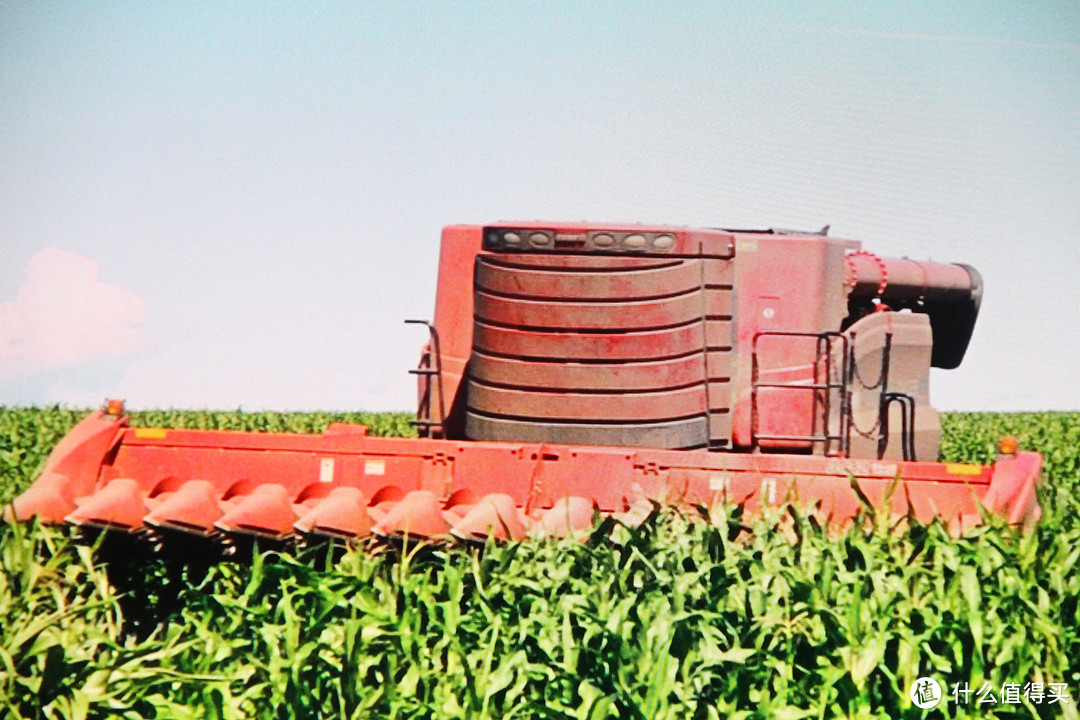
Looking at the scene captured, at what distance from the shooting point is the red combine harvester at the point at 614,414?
8.06 metres

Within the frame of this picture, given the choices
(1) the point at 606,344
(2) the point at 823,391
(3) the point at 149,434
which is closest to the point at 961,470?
Result: (2) the point at 823,391

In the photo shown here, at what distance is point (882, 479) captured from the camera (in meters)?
8.12

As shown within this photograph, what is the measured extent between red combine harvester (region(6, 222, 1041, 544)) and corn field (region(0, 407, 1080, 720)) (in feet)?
4.43

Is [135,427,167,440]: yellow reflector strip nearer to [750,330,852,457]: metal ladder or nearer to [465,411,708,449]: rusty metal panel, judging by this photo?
[465,411,708,449]: rusty metal panel

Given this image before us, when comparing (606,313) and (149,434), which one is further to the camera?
(149,434)

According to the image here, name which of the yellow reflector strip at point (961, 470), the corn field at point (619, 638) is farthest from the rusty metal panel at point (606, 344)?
the corn field at point (619, 638)

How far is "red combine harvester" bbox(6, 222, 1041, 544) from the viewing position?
8062 millimetres

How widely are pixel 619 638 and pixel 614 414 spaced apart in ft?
12.5

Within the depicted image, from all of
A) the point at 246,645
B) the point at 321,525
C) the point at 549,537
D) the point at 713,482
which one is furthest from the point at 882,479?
the point at 246,645

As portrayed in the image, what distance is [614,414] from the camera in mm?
8727

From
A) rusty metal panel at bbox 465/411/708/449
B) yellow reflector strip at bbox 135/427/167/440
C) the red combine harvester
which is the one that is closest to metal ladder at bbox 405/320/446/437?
the red combine harvester

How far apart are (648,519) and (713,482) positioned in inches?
72.8

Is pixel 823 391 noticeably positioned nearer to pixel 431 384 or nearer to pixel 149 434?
pixel 431 384

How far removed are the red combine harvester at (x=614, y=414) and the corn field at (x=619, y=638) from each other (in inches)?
53.2
